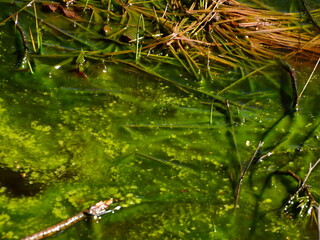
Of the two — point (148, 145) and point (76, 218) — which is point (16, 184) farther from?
point (148, 145)

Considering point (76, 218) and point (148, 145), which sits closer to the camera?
point (76, 218)

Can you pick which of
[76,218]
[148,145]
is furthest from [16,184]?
[148,145]

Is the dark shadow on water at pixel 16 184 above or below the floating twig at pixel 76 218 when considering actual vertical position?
above

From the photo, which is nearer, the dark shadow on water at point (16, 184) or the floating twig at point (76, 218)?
the floating twig at point (76, 218)

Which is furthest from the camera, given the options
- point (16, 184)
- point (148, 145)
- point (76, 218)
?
point (148, 145)

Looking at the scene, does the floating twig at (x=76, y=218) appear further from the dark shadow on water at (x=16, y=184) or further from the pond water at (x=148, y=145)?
the dark shadow on water at (x=16, y=184)

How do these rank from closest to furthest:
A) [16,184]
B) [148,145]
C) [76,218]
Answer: [76,218], [16,184], [148,145]

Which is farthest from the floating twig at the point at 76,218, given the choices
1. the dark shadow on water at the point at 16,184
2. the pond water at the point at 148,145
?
the dark shadow on water at the point at 16,184

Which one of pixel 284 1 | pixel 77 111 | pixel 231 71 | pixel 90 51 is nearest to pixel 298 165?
pixel 231 71
